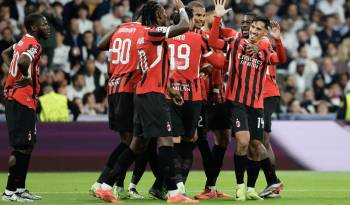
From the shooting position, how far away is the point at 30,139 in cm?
1280

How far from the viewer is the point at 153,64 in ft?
40.1

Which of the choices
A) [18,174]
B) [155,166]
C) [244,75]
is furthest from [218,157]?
[18,174]

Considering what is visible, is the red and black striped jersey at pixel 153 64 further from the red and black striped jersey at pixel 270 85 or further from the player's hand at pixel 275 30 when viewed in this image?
the red and black striped jersey at pixel 270 85

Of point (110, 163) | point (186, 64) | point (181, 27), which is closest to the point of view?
point (181, 27)

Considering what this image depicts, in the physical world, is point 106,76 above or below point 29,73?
below

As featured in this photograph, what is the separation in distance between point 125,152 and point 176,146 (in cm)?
113

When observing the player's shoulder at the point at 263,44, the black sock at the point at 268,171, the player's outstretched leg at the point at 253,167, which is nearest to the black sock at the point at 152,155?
the player's outstretched leg at the point at 253,167

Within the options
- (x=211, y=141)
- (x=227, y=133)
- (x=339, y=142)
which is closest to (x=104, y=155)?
(x=211, y=141)

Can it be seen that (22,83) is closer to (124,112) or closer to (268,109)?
(124,112)

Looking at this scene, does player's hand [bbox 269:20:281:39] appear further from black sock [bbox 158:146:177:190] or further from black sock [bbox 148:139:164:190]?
black sock [bbox 158:146:177:190]

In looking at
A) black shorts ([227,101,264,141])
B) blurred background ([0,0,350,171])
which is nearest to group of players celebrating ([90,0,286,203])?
black shorts ([227,101,264,141])

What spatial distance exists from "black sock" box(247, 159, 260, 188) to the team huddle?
0.04 feet

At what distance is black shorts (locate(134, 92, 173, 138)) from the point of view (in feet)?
39.7

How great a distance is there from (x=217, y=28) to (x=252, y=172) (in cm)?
188
